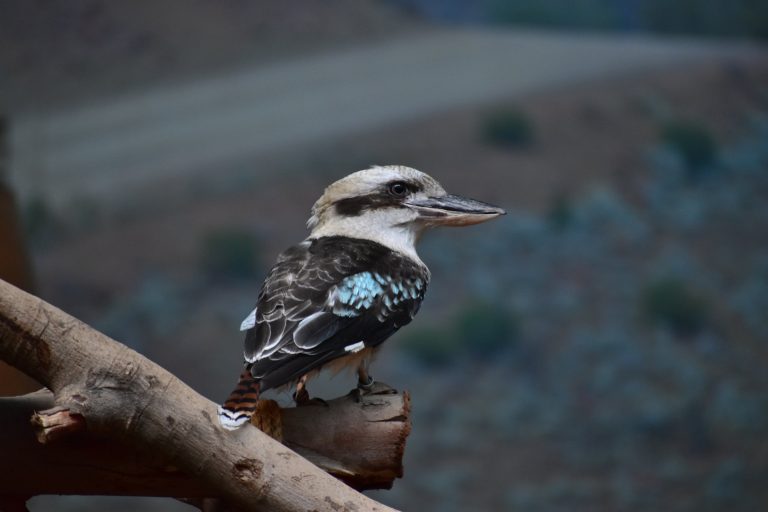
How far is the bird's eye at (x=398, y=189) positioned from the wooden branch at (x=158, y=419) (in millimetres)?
750

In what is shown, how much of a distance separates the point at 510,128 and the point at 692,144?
1.29 m

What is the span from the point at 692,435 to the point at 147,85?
4276 mm

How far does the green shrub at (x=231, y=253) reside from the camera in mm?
6371

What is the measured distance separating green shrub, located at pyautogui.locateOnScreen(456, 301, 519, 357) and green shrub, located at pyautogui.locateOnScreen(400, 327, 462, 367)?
0.27 ft

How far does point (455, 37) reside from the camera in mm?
6734

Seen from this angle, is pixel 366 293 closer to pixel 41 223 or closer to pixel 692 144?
pixel 41 223

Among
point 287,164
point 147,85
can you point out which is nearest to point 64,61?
point 147,85

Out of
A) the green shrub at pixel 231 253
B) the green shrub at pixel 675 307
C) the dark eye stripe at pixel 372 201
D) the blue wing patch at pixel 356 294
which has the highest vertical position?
the green shrub at pixel 675 307

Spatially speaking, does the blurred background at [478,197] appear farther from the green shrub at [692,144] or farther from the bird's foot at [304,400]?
the bird's foot at [304,400]

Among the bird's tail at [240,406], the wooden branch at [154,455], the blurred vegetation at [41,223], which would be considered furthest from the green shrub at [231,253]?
the bird's tail at [240,406]

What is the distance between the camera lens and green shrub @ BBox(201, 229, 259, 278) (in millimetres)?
6371

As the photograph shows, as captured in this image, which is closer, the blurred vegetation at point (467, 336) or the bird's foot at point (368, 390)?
the bird's foot at point (368, 390)

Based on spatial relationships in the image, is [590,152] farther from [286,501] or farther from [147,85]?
[286,501]

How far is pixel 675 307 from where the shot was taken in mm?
6578
